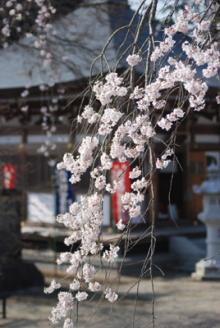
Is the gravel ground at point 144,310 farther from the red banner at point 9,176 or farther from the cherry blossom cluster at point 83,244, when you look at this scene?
the cherry blossom cluster at point 83,244

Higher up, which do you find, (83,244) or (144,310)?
(83,244)

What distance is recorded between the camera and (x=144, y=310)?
802cm

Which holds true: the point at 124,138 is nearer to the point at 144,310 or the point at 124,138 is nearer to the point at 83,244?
the point at 83,244

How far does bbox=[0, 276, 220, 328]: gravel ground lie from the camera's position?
7.29 m

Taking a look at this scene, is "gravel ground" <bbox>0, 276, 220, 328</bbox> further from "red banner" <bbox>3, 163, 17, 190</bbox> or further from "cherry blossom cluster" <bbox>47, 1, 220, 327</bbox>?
"cherry blossom cluster" <bbox>47, 1, 220, 327</bbox>

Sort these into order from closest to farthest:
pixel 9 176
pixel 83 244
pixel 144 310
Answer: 1. pixel 83 244
2. pixel 144 310
3. pixel 9 176

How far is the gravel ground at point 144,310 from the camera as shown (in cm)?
729

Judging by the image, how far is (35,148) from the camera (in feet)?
46.7

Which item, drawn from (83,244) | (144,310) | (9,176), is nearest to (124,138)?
(83,244)

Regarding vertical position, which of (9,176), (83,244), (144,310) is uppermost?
(9,176)

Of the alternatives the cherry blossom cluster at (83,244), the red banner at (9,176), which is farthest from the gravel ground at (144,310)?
the cherry blossom cluster at (83,244)

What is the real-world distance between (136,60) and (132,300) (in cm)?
555

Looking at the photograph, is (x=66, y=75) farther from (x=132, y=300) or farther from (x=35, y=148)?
(x=132, y=300)

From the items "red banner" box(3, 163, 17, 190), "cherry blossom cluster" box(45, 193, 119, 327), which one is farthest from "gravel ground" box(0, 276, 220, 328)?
"cherry blossom cluster" box(45, 193, 119, 327)
